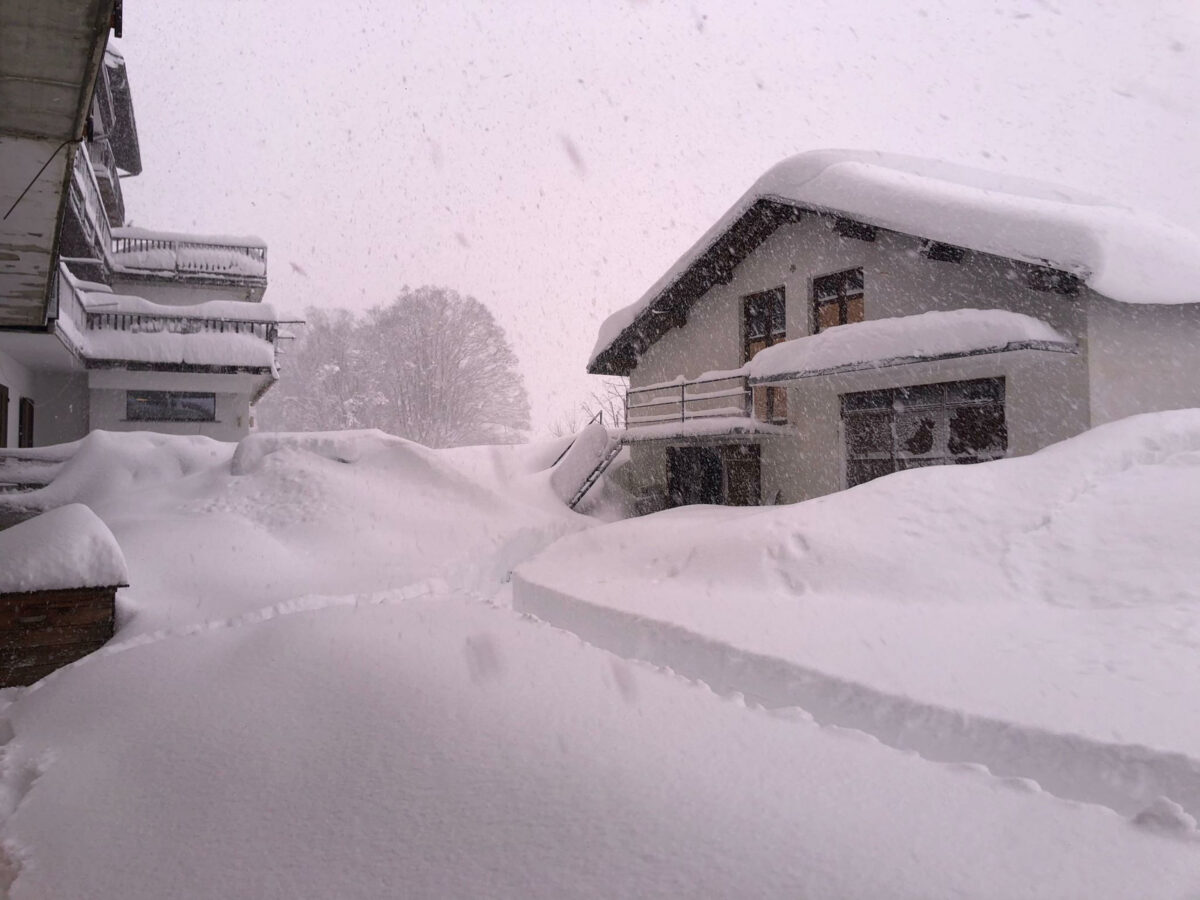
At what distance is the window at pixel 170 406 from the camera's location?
2195cm

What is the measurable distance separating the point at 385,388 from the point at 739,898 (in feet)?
132

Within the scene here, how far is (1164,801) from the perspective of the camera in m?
3.30

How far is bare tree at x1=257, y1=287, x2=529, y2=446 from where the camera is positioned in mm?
39062

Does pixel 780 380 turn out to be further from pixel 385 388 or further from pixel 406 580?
pixel 385 388

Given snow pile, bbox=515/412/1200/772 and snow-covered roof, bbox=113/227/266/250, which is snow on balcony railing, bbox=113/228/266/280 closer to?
snow-covered roof, bbox=113/227/266/250

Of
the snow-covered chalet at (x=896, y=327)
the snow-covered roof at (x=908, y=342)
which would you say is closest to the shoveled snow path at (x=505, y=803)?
the snow-covered roof at (x=908, y=342)

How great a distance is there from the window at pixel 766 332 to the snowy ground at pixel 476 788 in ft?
26.0

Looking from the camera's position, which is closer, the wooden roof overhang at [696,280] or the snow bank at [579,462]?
the wooden roof overhang at [696,280]

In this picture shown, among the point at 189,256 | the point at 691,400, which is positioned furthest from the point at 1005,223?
the point at 189,256

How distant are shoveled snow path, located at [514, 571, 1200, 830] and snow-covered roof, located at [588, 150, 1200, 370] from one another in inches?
318

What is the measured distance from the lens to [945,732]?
471cm

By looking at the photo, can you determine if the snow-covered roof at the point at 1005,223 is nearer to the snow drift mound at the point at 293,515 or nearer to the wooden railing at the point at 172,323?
the snow drift mound at the point at 293,515

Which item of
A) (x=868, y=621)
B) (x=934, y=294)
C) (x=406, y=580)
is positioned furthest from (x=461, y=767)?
(x=934, y=294)

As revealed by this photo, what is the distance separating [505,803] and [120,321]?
22.6m
